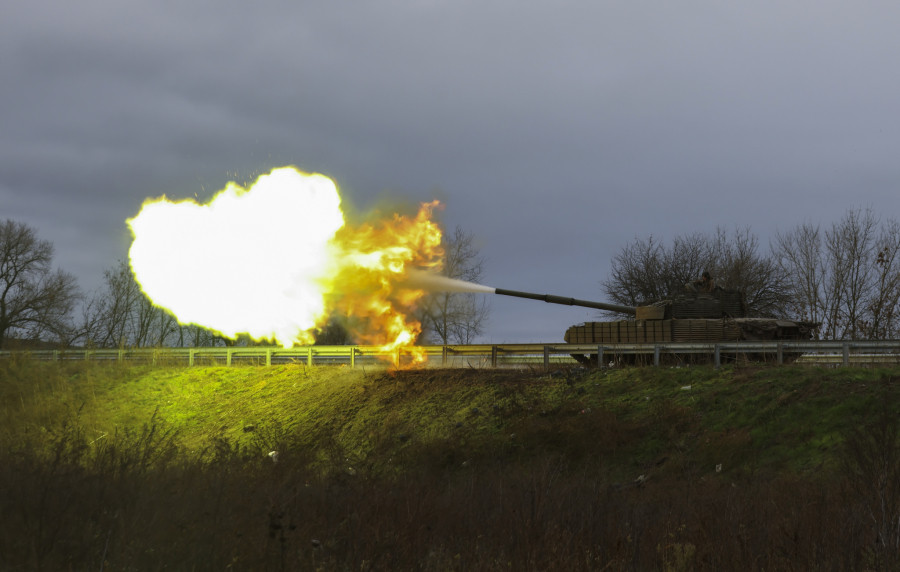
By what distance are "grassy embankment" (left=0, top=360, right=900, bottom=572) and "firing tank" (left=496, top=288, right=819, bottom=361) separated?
368cm

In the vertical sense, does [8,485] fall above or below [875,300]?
below

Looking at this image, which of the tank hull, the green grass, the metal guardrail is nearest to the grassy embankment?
the green grass

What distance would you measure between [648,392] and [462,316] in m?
A: 26.0

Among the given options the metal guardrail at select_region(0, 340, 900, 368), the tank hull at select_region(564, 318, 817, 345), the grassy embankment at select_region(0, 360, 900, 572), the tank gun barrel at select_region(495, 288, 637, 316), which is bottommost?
the grassy embankment at select_region(0, 360, 900, 572)

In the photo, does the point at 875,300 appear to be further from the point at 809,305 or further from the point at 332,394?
the point at 332,394

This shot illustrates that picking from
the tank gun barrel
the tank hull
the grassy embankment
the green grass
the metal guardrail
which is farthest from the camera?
the tank gun barrel

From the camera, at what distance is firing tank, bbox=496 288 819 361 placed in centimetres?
2088

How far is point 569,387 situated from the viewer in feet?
58.7

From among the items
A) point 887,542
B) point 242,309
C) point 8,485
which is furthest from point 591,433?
point 242,309

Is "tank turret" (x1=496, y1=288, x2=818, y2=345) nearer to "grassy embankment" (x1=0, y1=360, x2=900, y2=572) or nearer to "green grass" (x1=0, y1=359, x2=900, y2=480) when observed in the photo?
"green grass" (x1=0, y1=359, x2=900, y2=480)

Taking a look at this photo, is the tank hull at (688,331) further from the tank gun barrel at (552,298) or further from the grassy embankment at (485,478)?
the grassy embankment at (485,478)

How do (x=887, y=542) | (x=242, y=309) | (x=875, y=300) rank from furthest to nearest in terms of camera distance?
(x=875, y=300) < (x=242, y=309) < (x=887, y=542)

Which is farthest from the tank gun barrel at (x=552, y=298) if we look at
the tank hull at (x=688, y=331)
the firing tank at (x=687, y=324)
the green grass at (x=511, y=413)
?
the green grass at (x=511, y=413)

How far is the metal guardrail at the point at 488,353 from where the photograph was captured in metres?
17.7
